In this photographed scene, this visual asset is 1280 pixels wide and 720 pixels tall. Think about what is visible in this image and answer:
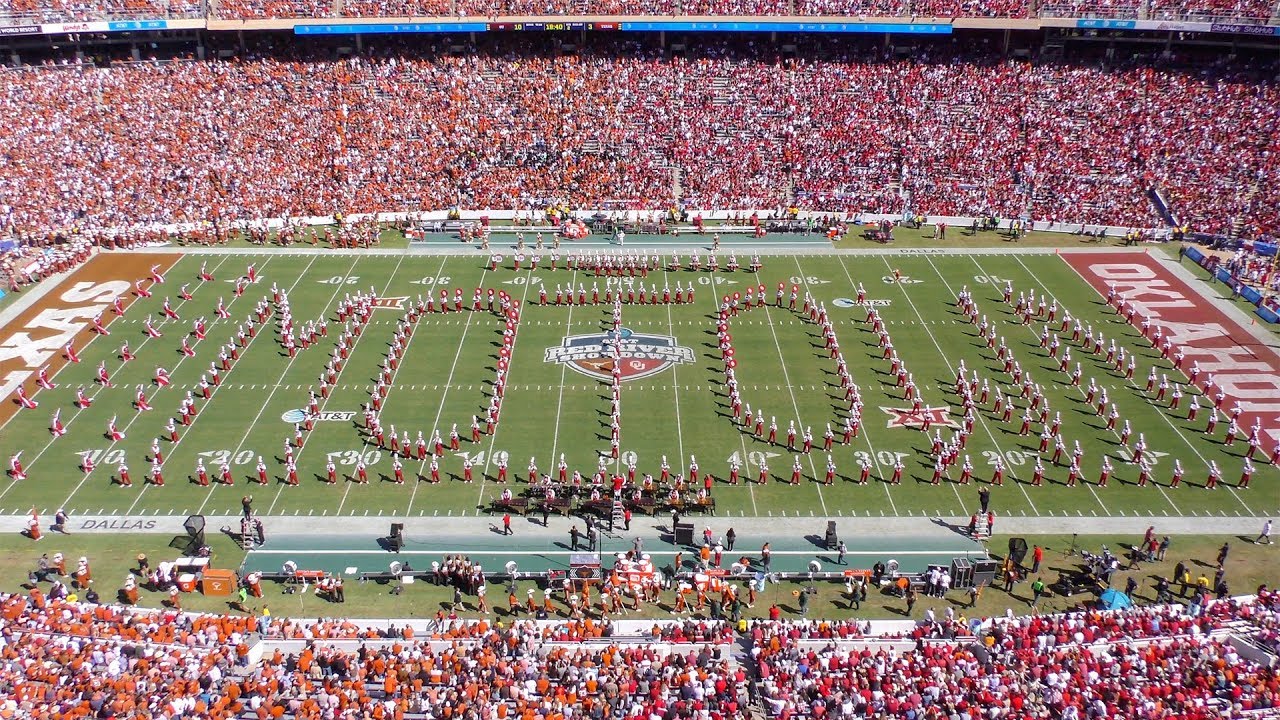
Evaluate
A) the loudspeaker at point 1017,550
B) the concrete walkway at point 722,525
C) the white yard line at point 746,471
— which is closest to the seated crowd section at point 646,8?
the white yard line at point 746,471

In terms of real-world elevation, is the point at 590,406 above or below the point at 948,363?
below

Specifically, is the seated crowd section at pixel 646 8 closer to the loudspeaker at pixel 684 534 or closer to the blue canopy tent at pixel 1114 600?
the loudspeaker at pixel 684 534

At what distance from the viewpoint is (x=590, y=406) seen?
3238 centimetres

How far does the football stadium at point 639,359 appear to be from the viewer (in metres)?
20.3

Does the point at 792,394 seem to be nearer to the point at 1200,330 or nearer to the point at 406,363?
the point at 406,363

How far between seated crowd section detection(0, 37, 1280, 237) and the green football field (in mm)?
8736

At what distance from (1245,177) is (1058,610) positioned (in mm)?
33609

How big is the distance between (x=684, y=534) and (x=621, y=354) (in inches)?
443

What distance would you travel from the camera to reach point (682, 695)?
1844 cm

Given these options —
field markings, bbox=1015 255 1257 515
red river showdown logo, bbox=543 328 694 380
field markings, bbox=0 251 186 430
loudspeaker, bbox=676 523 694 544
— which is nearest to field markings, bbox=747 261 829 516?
red river showdown logo, bbox=543 328 694 380

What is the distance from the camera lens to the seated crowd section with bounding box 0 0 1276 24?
180ft

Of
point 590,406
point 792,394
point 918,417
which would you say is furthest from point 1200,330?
point 590,406

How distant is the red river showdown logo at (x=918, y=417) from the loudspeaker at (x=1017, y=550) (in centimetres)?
713

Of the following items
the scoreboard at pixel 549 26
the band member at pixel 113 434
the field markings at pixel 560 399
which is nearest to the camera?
the field markings at pixel 560 399
